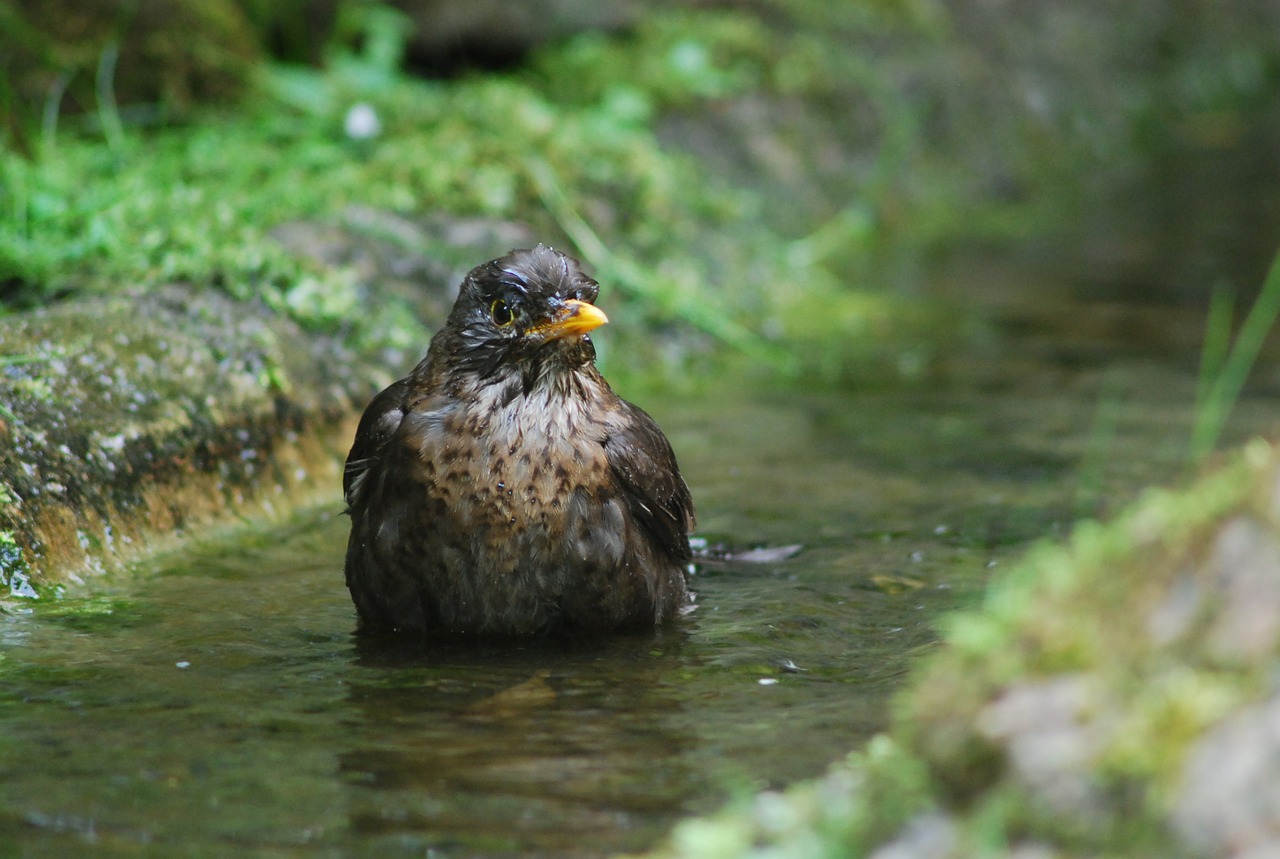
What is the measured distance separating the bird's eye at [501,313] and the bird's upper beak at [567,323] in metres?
0.09

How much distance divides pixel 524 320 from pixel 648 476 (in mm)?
608

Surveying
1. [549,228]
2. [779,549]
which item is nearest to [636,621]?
[779,549]

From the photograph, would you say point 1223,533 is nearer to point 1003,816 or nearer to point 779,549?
point 1003,816

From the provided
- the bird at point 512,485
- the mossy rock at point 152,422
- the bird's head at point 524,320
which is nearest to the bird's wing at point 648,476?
the bird at point 512,485

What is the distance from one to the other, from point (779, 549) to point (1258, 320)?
3483 mm

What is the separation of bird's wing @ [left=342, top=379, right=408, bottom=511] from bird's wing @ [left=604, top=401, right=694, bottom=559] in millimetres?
660

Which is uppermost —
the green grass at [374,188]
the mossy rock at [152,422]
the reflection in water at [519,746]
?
the green grass at [374,188]

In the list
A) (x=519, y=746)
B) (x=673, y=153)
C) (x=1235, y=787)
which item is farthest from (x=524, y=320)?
(x=673, y=153)

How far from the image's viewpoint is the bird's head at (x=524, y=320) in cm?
459

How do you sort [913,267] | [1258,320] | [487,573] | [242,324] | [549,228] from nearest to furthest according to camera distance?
1. [487,573]
2. [242,324]
3. [1258,320]
4. [549,228]
5. [913,267]

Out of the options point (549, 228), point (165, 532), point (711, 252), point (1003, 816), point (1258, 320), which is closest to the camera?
point (1003, 816)

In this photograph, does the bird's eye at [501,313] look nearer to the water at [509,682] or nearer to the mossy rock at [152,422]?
the water at [509,682]

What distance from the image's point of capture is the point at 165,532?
535 cm

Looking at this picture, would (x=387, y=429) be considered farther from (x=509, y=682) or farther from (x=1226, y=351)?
(x=1226, y=351)
